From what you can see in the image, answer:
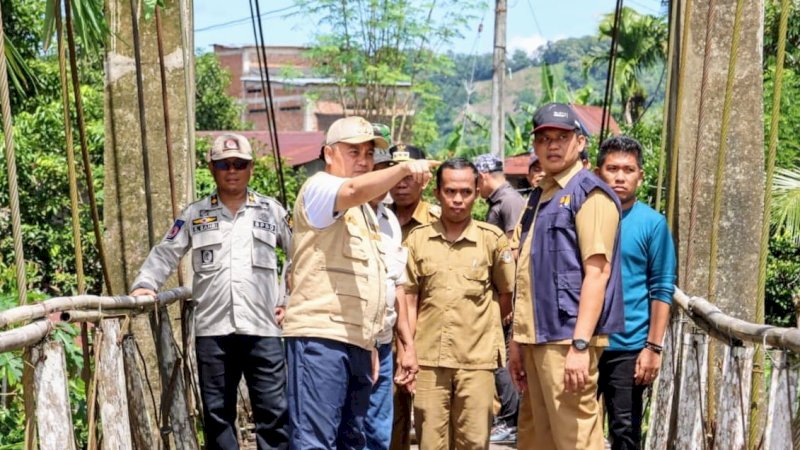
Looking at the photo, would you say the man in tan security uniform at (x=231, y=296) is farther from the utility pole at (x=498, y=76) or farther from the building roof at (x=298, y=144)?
the building roof at (x=298, y=144)

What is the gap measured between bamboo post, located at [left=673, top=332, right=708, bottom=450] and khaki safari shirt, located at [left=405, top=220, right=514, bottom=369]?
0.71 metres

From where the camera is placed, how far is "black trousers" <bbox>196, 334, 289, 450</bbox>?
4742 millimetres

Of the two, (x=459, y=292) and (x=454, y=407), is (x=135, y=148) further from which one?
(x=454, y=407)

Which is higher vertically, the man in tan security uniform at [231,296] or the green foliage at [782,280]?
the man in tan security uniform at [231,296]

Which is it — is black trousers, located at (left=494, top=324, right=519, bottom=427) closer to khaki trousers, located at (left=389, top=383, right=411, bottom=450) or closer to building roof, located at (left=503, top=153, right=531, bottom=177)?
khaki trousers, located at (left=389, top=383, right=411, bottom=450)

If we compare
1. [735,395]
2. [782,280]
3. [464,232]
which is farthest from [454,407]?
[782,280]

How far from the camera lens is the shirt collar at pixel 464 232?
484 centimetres

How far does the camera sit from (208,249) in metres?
4.78

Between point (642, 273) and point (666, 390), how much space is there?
68cm

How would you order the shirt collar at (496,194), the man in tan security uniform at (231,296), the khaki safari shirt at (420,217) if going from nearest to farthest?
the man in tan security uniform at (231,296), the khaki safari shirt at (420,217), the shirt collar at (496,194)

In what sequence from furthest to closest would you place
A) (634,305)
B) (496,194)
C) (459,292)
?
1. (496,194)
2. (459,292)
3. (634,305)

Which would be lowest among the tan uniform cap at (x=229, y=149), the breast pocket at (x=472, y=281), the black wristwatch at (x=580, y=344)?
the black wristwatch at (x=580, y=344)

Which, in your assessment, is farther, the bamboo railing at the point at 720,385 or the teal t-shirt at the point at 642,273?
the teal t-shirt at the point at 642,273

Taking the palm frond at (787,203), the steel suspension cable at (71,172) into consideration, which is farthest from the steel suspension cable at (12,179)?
the palm frond at (787,203)
